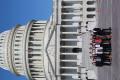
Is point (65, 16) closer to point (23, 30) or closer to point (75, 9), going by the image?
point (75, 9)

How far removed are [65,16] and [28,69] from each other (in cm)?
2146

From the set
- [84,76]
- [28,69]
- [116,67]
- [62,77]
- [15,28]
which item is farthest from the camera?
[15,28]

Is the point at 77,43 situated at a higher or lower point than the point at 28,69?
higher

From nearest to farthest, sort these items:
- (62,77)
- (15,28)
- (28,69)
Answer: (62,77)
(28,69)
(15,28)

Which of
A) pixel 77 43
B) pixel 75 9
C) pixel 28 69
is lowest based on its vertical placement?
pixel 28 69

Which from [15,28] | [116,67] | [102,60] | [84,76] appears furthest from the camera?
[15,28]

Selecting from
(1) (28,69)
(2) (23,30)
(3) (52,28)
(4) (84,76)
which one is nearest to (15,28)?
(2) (23,30)

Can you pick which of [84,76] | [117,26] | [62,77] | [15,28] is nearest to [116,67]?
[117,26]

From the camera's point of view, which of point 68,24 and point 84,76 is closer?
point 84,76

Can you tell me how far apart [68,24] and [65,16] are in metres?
1.47

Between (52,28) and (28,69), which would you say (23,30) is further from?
(52,28)

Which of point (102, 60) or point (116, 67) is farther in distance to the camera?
point (102, 60)

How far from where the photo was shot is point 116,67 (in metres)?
34.8

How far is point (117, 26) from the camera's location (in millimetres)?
35844
